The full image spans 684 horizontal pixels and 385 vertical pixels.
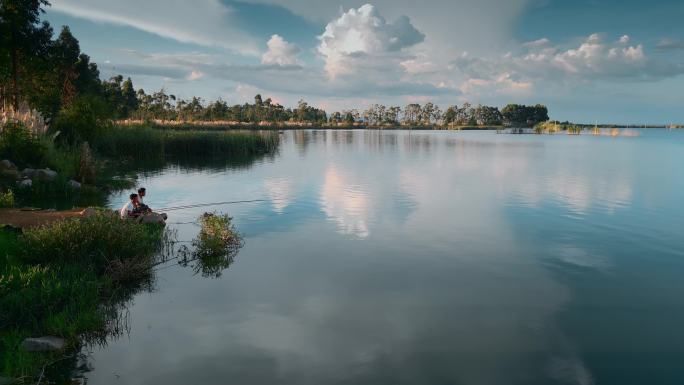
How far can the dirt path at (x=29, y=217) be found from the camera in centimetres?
1589

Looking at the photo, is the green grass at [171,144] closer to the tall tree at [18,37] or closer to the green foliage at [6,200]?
the tall tree at [18,37]

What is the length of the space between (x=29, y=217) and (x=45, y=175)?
8333 mm

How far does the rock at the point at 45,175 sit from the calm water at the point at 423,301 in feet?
11.1

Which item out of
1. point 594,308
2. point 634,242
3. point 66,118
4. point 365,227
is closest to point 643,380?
point 594,308

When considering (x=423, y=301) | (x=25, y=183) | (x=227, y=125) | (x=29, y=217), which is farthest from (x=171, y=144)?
(x=227, y=125)

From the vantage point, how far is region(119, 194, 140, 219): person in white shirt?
1659 centimetres

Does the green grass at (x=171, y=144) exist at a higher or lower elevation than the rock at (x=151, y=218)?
higher

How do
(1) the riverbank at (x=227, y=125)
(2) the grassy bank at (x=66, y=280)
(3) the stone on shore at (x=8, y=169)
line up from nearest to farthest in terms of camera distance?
(2) the grassy bank at (x=66, y=280) < (3) the stone on shore at (x=8, y=169) < (1) the riverbank at (x=227, y=125)

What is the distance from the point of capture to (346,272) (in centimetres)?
1438

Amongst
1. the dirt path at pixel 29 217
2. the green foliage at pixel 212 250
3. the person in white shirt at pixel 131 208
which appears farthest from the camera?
the person in white shirt at pixel 131 208

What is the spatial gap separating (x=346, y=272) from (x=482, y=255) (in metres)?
5.11

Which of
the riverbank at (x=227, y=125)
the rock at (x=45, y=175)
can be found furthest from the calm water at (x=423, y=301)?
the riverbank at (x=227, y=125)

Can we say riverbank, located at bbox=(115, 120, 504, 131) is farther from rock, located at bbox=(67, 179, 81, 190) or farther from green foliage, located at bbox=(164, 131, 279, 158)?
rock, located at bbox=(67, 179, 81, 190)

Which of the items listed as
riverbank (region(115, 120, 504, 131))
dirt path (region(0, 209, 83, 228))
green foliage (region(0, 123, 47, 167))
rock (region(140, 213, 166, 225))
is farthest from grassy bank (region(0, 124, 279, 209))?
riverbank (region(115, 120, 504, 131))
